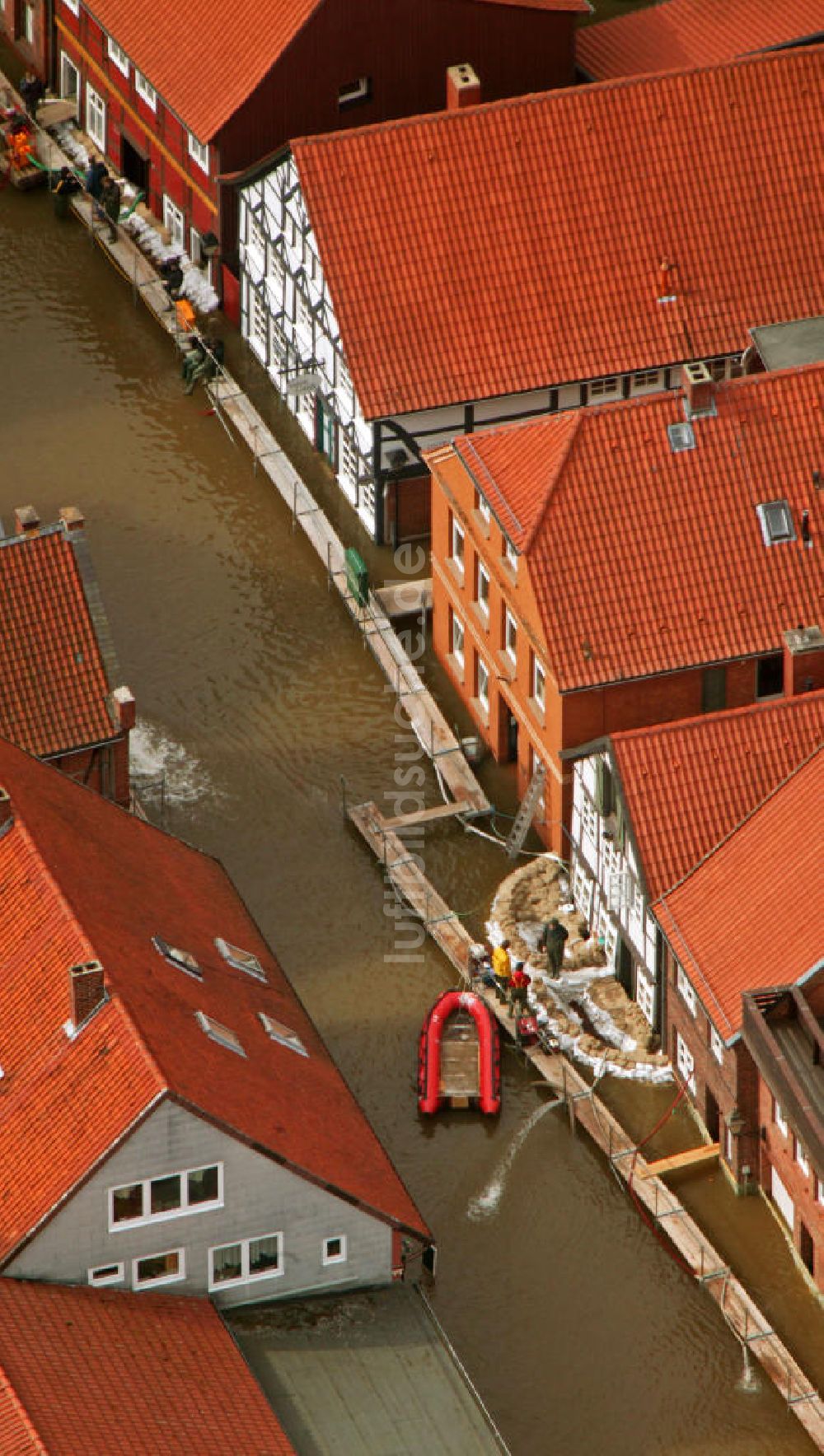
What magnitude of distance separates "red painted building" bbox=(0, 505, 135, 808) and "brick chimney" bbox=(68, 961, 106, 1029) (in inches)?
558

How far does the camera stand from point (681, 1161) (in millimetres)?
79812

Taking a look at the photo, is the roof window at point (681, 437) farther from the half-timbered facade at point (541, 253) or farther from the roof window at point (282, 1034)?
the roof window at point (282, 1034)

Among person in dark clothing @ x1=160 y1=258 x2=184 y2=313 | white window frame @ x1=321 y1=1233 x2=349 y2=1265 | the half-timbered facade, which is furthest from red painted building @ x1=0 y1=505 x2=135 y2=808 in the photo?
person in dark clothing @ x1=160 y1=258 x2=184 y2=313

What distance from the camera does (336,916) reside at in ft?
284

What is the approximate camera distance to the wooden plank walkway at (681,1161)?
79.6 metres

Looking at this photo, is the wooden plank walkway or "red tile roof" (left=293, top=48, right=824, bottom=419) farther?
"red tile roof" (left=293, top=48, right=824, bottom=419)

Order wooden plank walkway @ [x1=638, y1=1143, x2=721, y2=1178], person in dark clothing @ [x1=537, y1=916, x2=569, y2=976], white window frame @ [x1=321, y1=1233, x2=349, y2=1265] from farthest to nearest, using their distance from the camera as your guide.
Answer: person in dark clothing @ [x1=537, y1=916, x2=569, y2=976] < wooden plank walkway @ [x1=638, y1=1143, x2=721, y2=1178] < white window frame @ [x1=321, y1=1233, x2=349, y2=1265]

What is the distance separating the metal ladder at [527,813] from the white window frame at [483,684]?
→ 12.1 ft

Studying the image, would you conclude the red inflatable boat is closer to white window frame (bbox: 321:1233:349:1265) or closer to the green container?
white window frame (bbox: 321:1233:349:1265)

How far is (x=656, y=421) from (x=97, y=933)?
73.5ft

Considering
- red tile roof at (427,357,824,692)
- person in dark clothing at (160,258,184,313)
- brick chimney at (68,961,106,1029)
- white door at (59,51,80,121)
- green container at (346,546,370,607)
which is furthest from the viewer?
white door at (59,51,80,121)

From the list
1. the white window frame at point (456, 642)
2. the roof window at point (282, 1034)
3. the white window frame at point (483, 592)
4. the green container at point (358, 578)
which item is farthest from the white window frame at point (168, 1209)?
the green container at point (358, 578)

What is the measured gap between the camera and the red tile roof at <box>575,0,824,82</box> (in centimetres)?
10388

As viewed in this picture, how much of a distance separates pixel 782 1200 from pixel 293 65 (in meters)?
39.3
